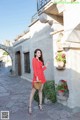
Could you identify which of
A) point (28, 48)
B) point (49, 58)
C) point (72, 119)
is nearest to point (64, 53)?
point (72, 119)

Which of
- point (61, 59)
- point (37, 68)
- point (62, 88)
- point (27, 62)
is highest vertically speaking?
point (27, 62)

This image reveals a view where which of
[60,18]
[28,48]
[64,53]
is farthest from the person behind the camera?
[28,48]

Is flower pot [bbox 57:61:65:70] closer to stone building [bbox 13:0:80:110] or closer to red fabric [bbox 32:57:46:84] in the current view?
stone building [bbox 13:0:80:110]

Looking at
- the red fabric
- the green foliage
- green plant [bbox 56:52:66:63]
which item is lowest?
the green foliage

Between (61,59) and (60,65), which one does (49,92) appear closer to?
(60,65)

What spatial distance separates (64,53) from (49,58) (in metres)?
3.62

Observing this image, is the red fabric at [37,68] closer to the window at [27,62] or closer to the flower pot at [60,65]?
the flower pot at [60,65]

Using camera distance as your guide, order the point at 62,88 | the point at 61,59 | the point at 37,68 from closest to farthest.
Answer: the point at 37,68
the point at 61,59
the point at 62,88

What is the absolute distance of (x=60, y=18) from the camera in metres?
7.60

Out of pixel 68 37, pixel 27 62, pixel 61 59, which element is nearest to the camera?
pixel 68 37

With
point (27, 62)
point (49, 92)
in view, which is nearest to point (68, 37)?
point (49, 92)

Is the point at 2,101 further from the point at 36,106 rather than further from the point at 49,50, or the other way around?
the point at 49,50

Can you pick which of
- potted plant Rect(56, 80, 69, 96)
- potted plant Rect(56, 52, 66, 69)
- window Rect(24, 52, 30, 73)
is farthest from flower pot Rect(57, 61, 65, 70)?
window Rect(24, 52, 30, 73)

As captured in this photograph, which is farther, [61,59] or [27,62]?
[27,62]
